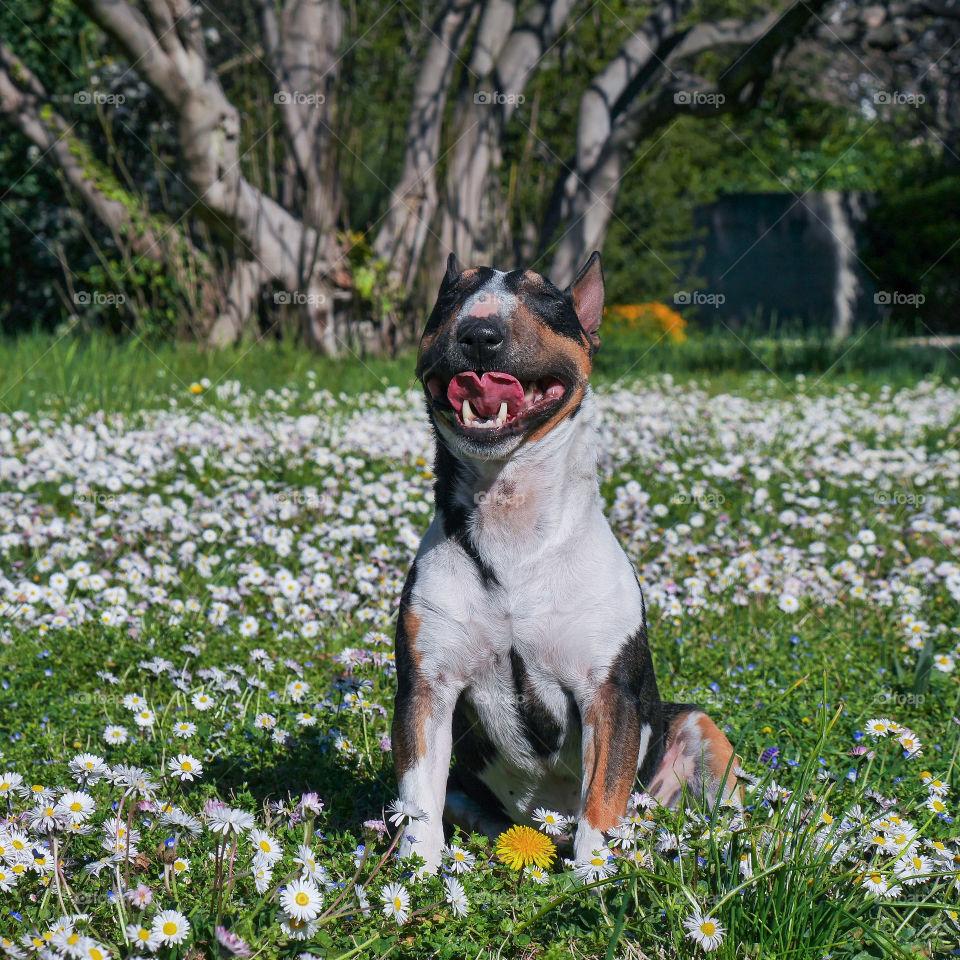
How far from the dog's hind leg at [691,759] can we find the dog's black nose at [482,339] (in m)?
1.25

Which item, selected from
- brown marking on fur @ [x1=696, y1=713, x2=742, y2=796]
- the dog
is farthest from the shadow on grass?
brown marking on fur @ [x1=696, y1=713, x2=742, y2=796]

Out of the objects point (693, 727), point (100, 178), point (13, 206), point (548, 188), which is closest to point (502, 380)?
point (693, 727)

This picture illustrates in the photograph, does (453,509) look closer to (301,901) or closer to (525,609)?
(525,609)

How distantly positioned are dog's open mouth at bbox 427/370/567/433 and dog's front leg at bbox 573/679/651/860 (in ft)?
2.27

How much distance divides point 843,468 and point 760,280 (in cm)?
A: 1609

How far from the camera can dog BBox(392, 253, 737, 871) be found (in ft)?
8.48


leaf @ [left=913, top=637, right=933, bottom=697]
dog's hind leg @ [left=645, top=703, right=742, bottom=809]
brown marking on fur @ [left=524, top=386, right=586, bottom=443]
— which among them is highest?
brown marking on fur @ [left=524, top=386, right=586, bottom=443]

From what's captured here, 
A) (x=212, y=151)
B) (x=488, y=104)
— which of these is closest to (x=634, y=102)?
(x=488, y=104)

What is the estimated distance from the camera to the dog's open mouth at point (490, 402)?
2.62 m

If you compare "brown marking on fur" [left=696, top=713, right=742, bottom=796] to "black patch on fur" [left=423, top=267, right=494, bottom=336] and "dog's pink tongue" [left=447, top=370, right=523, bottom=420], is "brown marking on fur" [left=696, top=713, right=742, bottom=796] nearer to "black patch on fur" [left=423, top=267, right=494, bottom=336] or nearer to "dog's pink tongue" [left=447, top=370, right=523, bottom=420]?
"dog's pink tongue" [left=447, top=370, right=523, bottom=420]

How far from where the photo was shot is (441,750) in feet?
8.58

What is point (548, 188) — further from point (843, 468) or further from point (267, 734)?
point (267, 734)

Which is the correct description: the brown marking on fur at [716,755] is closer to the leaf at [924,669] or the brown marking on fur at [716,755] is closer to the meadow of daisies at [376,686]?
the meadow of daisies at [376,686]

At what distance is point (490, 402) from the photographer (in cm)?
265
